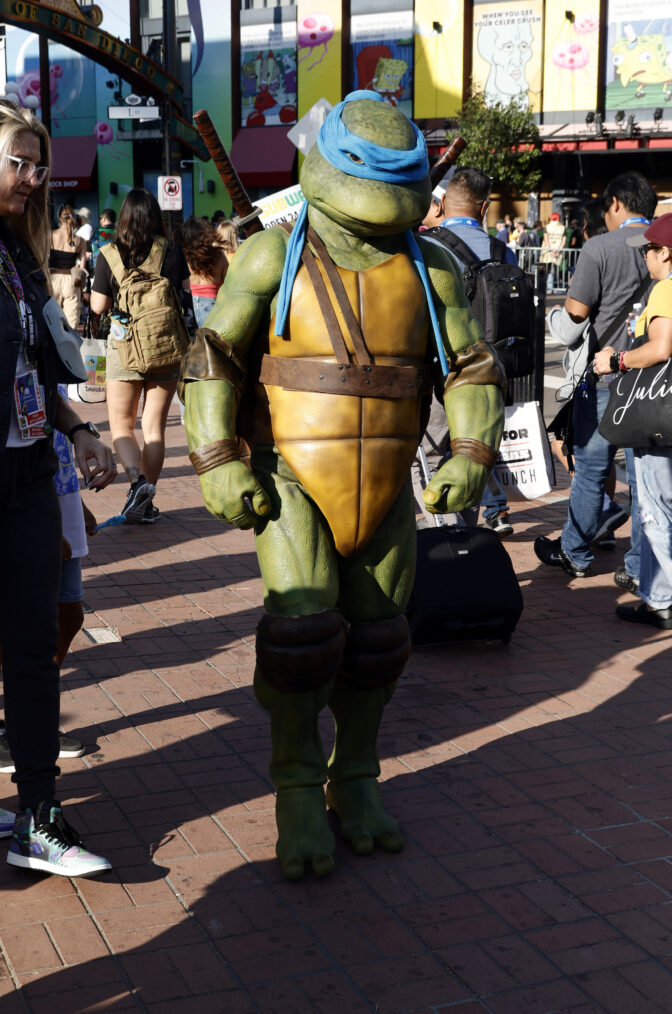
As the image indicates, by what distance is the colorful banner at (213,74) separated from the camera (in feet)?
121

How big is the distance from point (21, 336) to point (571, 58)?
110 feet

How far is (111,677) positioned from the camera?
4.76 metres

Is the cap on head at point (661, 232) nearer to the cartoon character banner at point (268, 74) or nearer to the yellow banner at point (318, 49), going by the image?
the yellow banner at point (318, 49)

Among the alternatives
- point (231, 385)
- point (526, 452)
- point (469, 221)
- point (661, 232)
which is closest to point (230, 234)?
point (469, 221)

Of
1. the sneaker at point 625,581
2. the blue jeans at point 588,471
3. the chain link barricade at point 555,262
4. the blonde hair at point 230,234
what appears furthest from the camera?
the chain link barricade at point 555,262

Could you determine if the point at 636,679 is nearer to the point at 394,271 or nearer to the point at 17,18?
the point at 394,271

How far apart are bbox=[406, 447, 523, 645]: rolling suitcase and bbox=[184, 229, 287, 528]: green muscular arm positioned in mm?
2053

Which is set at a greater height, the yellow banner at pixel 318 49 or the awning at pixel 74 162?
the yellow banner at pixel 318 49

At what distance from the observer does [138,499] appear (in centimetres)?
739

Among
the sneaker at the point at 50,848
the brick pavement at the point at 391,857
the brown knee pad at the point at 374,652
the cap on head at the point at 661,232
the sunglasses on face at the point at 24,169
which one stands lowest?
the brick pavement at the point at 391,857

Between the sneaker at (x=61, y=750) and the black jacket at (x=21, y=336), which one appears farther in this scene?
the sneaker at (x=61, y=750)

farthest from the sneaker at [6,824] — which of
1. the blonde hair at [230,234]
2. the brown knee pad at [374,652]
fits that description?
the blonde hair at [230,234]

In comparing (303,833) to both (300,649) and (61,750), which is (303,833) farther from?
(61,750)

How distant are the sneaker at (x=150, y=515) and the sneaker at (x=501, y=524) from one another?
213 centimetres
